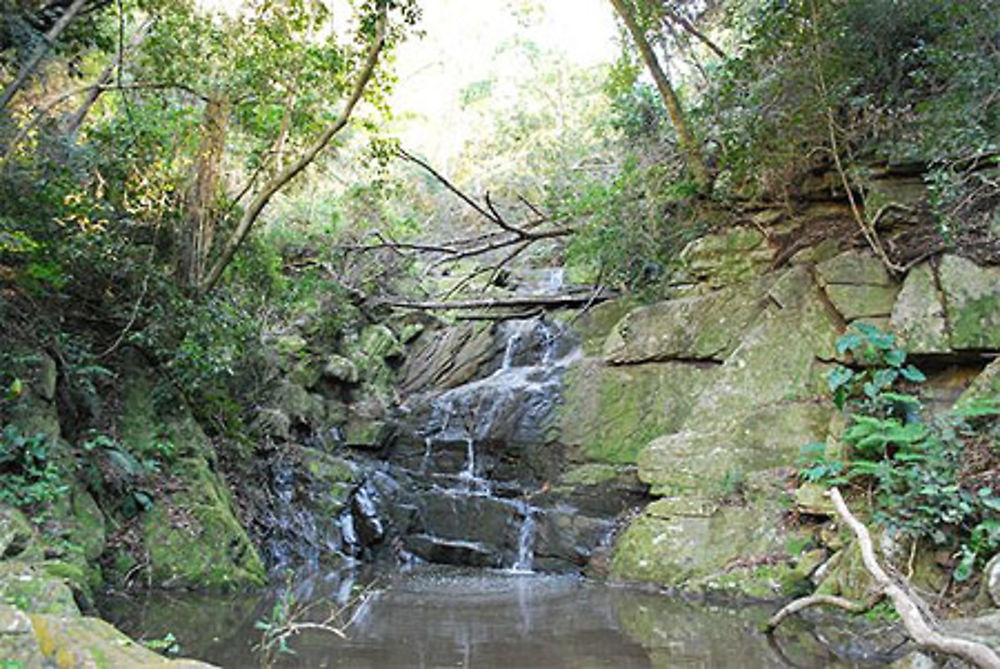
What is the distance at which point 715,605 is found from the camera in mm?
6980

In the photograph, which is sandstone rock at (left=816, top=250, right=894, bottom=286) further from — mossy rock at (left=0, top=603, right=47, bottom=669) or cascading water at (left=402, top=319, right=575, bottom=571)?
mossy rock at (left=0, top=603, right=47, bottom=669)

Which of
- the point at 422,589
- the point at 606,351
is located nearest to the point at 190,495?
the point at 422,589

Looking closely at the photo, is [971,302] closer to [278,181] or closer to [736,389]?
[736,389]

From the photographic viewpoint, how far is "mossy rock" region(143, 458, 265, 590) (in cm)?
705

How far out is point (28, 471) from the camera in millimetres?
6227

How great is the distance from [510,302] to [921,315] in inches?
299

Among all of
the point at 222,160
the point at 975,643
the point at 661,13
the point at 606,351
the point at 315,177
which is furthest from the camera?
the point at 315,177

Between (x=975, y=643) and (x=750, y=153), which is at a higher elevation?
(x=750, y=153)

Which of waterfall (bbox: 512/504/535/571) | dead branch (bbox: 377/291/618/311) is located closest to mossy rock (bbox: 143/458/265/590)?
waterfall (bbox: 512/504/535/571)

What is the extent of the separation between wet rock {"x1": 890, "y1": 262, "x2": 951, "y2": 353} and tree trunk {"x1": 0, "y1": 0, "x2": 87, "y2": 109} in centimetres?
893

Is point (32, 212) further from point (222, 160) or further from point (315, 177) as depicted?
point (315, 177)

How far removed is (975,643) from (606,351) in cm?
839

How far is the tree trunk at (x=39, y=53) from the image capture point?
6523 mm

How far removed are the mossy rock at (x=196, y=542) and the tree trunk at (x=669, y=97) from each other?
7.55 metres
